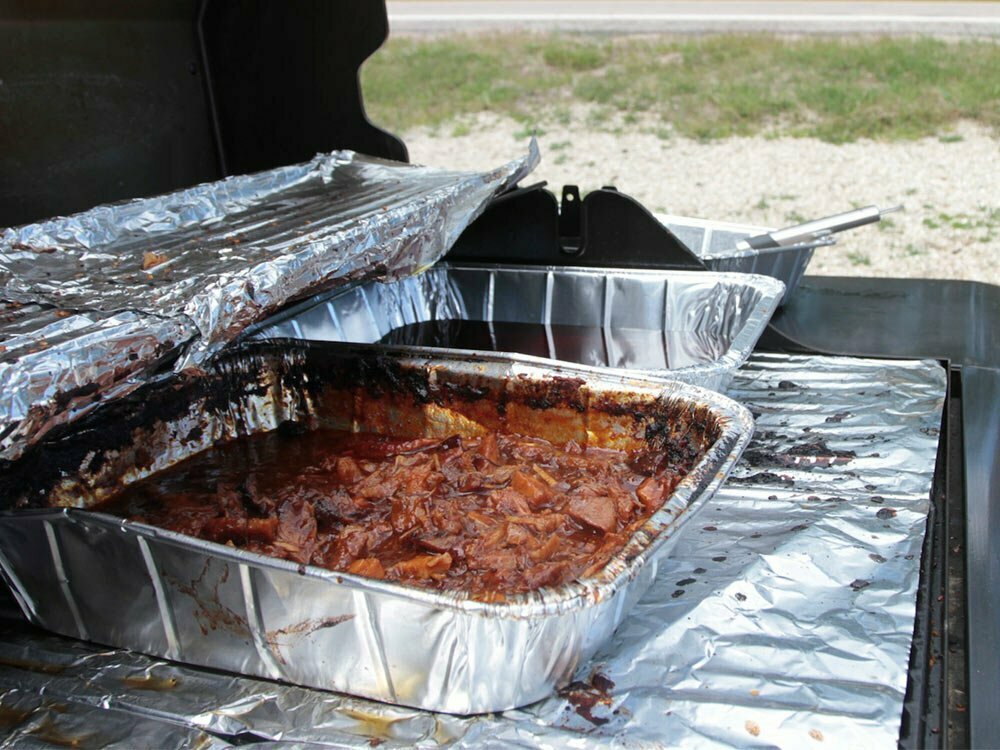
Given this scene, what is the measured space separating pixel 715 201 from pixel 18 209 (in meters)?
6.18

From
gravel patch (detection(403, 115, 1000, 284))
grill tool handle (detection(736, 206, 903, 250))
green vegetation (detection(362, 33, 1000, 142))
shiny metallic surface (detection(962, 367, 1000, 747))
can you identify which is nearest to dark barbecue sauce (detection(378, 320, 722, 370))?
grill tool handle (detection(736, 206, 903, 250))

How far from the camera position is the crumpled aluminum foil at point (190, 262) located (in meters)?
1.62

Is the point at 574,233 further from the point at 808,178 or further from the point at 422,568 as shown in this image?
the point at 808,178

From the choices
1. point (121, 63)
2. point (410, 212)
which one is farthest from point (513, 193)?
point (121, 63)

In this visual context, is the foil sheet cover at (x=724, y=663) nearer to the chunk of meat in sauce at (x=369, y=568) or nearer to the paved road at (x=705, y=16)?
the chunk of meat in sauce at (x=369, y=568)

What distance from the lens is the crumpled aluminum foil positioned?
1617 mm

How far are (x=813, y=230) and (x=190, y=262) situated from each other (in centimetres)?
201

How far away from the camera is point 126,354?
1690 millimetres

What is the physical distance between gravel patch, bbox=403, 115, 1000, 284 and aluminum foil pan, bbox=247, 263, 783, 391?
375 centimetres

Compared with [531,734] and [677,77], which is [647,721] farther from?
[677,77]

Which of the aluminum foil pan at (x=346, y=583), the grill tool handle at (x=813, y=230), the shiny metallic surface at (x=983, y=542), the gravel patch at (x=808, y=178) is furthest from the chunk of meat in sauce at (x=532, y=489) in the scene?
the gravel patch at (x=808, y=178)

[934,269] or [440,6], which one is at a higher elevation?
[440,6]

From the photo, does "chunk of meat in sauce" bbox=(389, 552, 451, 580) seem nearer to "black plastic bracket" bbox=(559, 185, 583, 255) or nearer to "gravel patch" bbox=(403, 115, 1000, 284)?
"black plastic bracket" bbox=(559, 185, 583, 255)

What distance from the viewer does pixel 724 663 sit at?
1.69 metres
